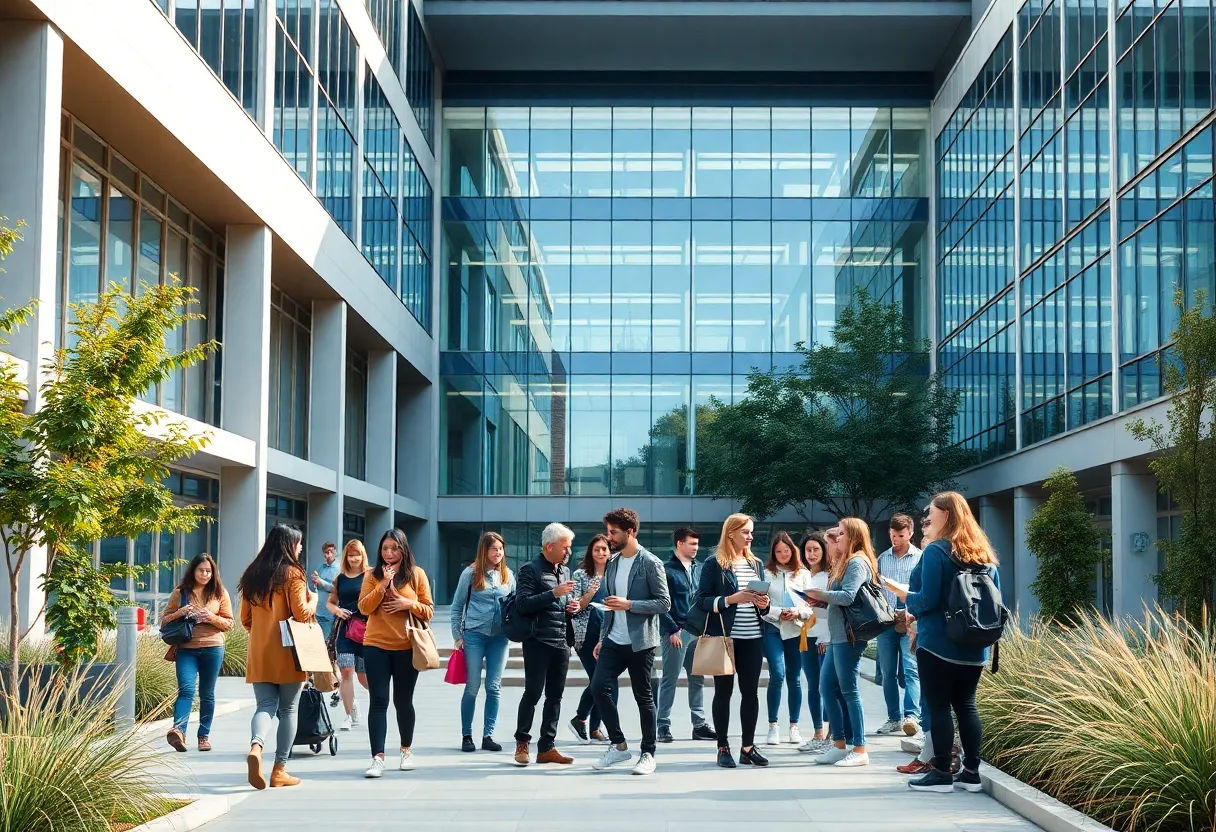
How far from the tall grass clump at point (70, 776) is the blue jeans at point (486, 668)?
3.98 m

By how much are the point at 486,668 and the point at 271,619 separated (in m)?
2.81

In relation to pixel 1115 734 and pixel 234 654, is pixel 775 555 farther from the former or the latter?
pixel 234 654

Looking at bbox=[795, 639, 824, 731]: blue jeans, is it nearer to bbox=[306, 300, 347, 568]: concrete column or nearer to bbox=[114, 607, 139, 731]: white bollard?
bbox=[114, 607, 139, 731]: white bollard

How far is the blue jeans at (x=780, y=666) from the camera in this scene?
12.0 metres

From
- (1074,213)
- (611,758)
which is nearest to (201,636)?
(611,758)

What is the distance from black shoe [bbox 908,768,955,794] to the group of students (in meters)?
0.01

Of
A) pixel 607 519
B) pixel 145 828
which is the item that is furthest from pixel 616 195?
pixel 145 828

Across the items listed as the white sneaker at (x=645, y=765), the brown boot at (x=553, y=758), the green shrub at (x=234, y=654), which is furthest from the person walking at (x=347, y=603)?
the green shrub at (x=234, y=654)

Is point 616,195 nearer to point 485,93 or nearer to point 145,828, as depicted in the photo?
point 485,93

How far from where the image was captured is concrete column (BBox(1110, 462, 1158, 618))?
2414 centimetres

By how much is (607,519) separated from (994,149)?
2793cm

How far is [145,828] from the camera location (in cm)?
742

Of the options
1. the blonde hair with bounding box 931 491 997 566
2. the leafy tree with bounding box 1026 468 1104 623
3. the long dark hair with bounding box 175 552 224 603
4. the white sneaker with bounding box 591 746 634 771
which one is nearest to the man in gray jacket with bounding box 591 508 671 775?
the white sneaker with bounding box 591 746 634 771

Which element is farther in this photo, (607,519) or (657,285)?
(657,285)
